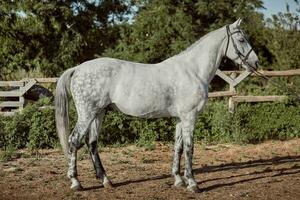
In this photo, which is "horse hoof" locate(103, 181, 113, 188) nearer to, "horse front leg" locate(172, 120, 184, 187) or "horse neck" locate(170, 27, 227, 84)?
"horse front leg" locate(172, 120, 184, 187)

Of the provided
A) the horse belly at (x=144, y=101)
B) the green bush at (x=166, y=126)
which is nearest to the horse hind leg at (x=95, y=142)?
the horse belly at (x=144, y=101)

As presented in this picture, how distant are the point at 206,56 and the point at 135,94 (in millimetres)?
1148

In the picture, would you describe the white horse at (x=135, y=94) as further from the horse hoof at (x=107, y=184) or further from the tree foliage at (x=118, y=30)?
the tree foliage at (x=118, y=30)

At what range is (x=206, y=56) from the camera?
264 inches

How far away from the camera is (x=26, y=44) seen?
23.4m

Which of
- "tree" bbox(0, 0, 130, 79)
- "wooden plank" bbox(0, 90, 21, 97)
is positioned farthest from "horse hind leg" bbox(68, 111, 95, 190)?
"tree" bbox(0, 0, 130, 79)

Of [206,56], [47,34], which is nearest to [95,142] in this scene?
[206,56]

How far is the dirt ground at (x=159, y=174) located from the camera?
621cm

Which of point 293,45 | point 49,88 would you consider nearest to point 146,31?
point 293,45

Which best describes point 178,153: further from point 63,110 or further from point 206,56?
point 63,110

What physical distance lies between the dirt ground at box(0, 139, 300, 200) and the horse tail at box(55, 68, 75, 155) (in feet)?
2.19

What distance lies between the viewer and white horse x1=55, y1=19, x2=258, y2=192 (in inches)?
251

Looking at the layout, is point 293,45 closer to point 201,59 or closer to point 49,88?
point 49,88

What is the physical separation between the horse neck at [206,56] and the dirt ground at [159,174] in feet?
5.17
